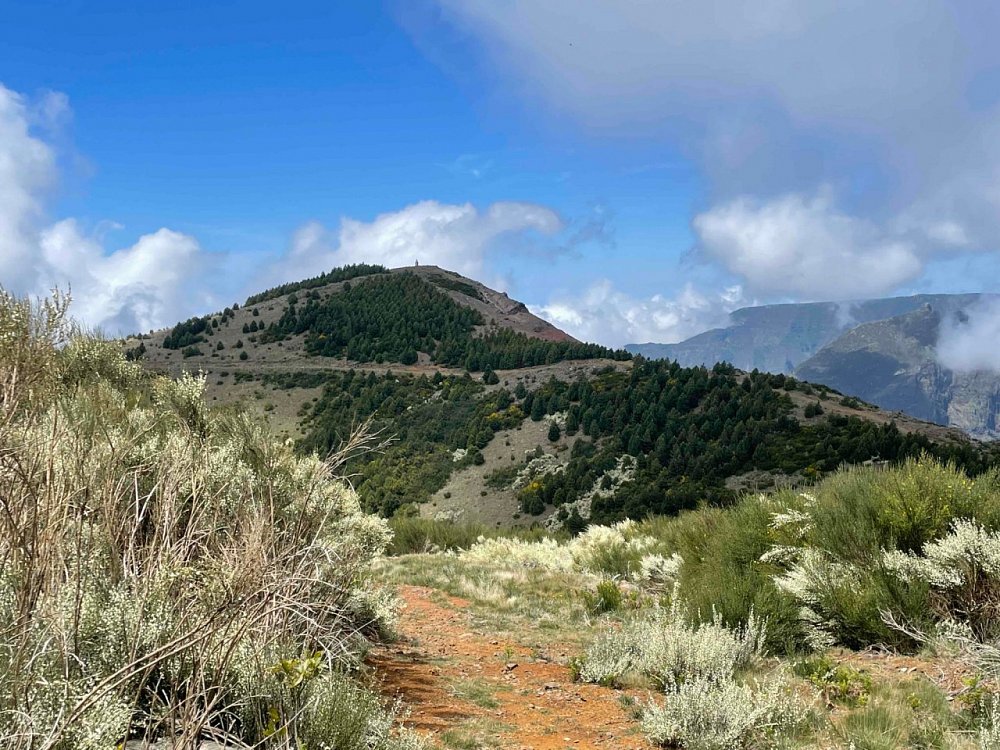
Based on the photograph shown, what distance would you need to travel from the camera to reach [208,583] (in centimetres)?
331

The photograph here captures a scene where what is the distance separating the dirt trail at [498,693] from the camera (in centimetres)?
469

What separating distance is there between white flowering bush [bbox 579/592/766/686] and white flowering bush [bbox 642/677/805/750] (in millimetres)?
624

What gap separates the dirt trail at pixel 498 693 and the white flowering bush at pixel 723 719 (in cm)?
22

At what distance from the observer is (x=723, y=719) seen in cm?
434

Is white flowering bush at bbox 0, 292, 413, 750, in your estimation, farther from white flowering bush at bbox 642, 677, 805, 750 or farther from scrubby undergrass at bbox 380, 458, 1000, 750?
scrubby undergrass at bbox 380, 458, 1000, 750

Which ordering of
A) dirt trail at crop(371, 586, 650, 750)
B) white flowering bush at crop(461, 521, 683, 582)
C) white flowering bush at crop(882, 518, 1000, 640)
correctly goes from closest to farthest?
dirt trail at crop(371, 586, 650, 750) → white flowering bush at crop(882, 518, 1000, 640) → white flowering bush at crop(461, 521, 683, 582)

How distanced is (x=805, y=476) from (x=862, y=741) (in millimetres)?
36444

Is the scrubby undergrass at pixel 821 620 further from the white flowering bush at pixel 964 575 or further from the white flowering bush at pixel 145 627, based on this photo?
the white flowering bush at pixel 145 627

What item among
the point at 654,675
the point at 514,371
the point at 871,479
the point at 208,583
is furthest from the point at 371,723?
the point at 514,371

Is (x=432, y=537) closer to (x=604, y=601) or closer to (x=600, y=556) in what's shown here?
(x=600, y=556)

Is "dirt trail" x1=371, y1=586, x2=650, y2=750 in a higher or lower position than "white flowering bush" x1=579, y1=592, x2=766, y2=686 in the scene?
lower

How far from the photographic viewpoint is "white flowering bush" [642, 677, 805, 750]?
4.16 metres

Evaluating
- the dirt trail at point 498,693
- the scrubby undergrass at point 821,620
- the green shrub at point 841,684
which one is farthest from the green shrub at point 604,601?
the green shrub at point 841,684

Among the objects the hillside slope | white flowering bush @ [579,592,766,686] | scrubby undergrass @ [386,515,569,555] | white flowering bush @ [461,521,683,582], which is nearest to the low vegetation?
the hillside slope
